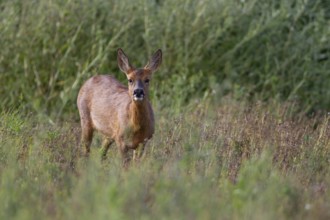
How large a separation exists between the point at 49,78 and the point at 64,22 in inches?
31.8

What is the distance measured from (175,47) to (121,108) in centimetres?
379

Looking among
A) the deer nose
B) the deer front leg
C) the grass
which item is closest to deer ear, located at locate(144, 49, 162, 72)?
the grass

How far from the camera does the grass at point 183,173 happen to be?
22.1 feet

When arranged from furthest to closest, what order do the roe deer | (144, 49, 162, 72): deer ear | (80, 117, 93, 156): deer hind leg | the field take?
(80, 117, 93, 156): deer hind leg, (144, 49, 162, 72): deer ear, the roe deer, the field

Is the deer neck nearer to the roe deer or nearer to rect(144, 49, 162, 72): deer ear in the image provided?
the roe deer

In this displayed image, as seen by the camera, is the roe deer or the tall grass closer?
the roe deer

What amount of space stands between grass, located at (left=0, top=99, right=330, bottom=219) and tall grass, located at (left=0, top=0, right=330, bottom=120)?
6.26 feet

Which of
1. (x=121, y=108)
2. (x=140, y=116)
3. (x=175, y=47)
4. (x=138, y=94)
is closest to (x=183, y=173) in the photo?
(x=138, y=94)

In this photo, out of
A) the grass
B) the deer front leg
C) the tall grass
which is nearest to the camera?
the grass

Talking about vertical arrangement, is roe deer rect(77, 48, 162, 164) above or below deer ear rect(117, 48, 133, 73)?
below

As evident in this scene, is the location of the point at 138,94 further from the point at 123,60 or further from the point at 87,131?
the point at 87,131

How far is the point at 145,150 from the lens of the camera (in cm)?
984

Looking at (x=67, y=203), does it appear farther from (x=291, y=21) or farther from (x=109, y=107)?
(x=291, y=21)

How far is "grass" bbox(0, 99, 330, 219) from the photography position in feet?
22.1
